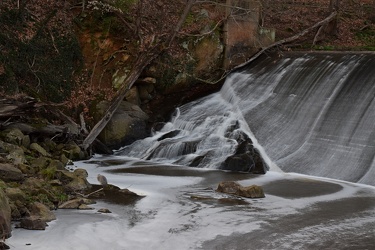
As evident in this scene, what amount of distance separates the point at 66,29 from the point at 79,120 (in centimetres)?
347

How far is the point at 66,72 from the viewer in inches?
685

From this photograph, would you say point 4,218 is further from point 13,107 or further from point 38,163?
point 13,107

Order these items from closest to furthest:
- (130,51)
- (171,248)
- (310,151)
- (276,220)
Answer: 1. (171,248)
2. (276,220)
3. (310,151)
4. (130,51)

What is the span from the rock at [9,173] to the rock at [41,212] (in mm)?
1400

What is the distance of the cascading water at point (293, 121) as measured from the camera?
14.0m

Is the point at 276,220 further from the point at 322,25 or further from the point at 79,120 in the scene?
the point at 322,25

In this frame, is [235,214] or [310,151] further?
[310,151]

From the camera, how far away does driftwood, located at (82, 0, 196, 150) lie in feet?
52.2

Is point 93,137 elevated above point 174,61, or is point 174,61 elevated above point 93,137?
point 174,61

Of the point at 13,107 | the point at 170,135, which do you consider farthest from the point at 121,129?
the point at 13,107

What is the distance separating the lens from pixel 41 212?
8.41 metres

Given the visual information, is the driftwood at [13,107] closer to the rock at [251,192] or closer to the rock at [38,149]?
the rock at [38,149]

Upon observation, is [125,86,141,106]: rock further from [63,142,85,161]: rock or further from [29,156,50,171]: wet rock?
[29,156,50,171]: wet rock

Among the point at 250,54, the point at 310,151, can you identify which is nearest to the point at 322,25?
the point at 250,54
